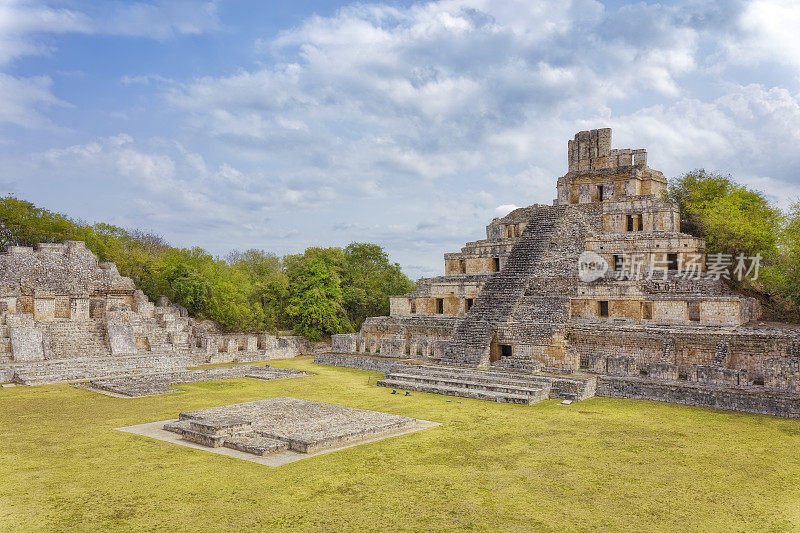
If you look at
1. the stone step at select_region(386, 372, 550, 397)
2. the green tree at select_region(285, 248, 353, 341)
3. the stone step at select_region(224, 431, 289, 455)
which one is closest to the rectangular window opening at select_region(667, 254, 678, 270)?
the stone step at select_region(386, 372, 550, 397)

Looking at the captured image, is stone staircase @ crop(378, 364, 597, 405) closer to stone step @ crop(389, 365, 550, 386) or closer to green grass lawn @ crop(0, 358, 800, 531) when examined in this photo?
stone step @ crop(389, 365, 550, 386)

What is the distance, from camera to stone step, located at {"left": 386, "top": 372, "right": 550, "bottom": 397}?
49.2 feet

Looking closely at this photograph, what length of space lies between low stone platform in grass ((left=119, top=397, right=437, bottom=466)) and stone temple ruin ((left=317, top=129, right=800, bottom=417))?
4052 mm

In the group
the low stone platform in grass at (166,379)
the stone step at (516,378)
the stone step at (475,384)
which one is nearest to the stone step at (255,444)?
the low stone platform in grass at (166,379)

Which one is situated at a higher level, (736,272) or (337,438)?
(736,272)

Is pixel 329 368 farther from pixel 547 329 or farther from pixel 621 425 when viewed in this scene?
pixel 621 425

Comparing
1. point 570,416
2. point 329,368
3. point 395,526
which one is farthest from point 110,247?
point 395,526

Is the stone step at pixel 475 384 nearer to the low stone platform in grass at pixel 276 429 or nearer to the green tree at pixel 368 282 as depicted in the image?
the low stone platform in grass at pixel 276 429

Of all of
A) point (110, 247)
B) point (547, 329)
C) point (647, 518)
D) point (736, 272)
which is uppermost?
point (110, 247)

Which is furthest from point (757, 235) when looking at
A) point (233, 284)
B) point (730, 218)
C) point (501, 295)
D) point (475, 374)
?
point (233, 284)

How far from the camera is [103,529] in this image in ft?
22.1

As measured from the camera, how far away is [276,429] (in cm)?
1118

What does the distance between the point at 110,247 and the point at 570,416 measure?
2511cm

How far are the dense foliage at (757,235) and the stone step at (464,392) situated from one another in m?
9.48
